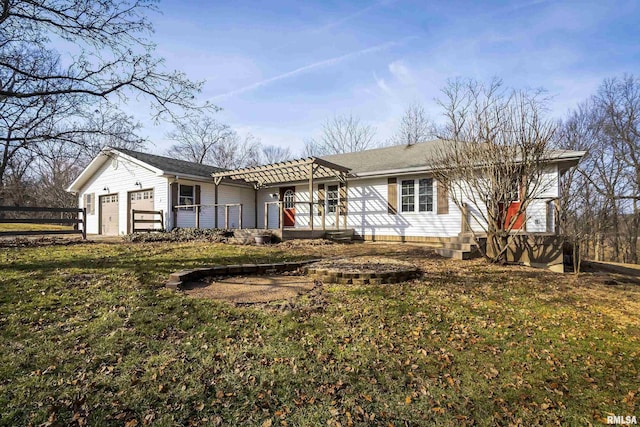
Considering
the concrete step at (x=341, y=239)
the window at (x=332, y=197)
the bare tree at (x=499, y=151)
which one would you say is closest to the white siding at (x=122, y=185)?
the window at (x=332, y=197)

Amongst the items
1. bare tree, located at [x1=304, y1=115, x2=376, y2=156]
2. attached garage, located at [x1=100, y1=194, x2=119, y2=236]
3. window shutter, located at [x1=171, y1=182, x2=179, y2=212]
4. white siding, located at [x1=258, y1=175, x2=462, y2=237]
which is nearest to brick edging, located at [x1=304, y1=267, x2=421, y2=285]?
white siding, located at [x1=258, y1=175, x2=462, y2=237]

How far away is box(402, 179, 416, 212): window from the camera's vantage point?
40.8 feet

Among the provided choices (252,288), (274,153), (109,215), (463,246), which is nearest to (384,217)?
(463,246)

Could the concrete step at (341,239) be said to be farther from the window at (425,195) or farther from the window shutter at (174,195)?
the window shutter at (174,195)

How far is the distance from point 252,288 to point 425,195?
8715 millimetres

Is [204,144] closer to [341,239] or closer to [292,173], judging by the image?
[292,173]

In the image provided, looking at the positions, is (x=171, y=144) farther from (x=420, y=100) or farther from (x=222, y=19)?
(x=222, y=19)

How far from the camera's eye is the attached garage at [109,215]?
16.9 m

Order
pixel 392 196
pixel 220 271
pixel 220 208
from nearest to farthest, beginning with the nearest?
1. pixel 220 271
2. pixel 392 196
3. pixel 220 208

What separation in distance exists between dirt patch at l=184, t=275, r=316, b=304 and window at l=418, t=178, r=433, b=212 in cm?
743

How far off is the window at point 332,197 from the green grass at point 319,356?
30.3 feet

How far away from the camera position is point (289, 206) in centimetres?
1616

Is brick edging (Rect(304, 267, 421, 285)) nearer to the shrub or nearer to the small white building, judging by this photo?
the shrub

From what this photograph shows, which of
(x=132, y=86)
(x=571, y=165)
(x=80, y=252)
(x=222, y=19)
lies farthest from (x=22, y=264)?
(x=571, y=165)
